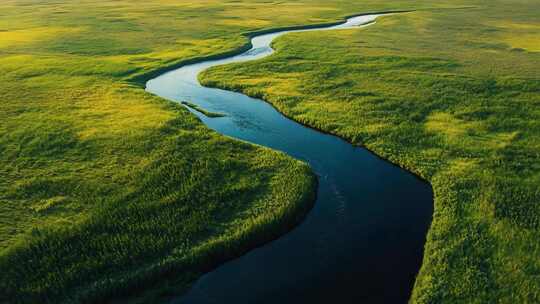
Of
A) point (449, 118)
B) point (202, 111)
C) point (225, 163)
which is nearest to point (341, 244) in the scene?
point (225, 163)

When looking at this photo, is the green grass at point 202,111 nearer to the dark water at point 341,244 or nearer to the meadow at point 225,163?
the meadow at point 225,163

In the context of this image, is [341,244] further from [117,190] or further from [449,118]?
[449,118]

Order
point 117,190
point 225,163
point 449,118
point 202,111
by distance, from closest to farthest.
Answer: point 117,190
point 225,163
point 449,118
point 202,111

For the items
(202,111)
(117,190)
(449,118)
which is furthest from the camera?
(202,111)

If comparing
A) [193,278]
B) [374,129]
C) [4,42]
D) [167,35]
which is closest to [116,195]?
[193,278]

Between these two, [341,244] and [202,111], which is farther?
[202,111]

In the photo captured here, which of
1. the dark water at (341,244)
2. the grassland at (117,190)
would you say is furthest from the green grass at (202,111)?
the dark water at (341,244)

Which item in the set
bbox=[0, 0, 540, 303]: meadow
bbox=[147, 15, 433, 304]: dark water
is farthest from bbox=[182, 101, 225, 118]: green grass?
bbox=[147, 15, 433, 304]: dark water

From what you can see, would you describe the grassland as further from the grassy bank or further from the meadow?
the grassy bank
